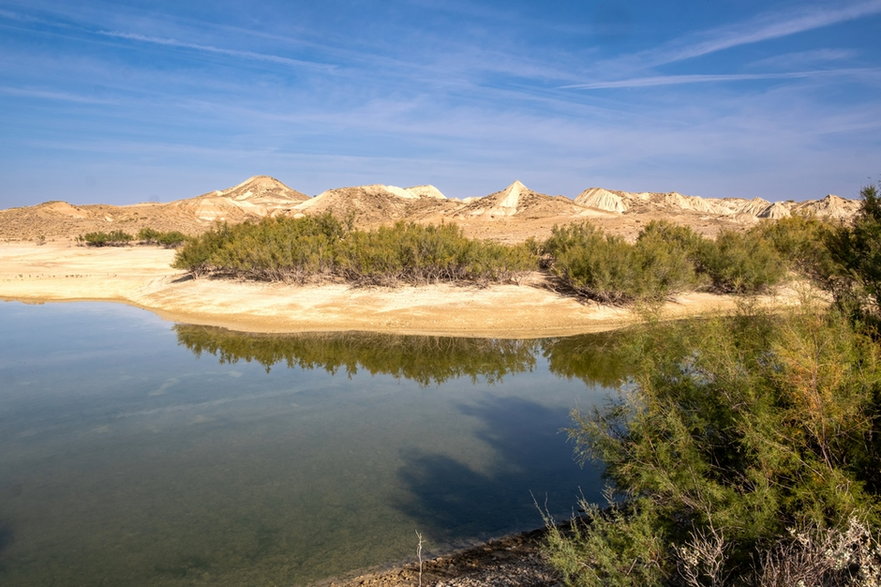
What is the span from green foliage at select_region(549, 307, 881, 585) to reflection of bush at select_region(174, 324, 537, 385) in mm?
10030

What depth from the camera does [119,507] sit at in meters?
9.02

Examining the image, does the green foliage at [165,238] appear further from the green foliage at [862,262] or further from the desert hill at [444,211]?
the green foliage at [862,262]

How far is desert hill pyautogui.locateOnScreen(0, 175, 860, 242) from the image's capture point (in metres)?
56.4

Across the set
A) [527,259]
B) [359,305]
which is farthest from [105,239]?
[527,259]

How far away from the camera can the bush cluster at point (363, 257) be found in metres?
29.4

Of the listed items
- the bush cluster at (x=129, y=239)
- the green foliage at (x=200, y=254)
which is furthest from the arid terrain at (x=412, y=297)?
the bush cluster at (x=129, y=239)

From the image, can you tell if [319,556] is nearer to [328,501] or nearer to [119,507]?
[328,501]

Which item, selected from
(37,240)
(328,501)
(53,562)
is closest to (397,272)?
(328,501)

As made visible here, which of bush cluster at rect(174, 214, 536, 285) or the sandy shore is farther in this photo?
bush cluster at rect(174, 214, 536, 285)

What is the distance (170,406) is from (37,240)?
66.2m

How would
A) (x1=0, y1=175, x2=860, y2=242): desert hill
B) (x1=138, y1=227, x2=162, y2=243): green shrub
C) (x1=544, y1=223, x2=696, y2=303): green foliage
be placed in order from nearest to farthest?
(x1=544, y1=223, x2=696, y2=303): green foliage → (x1=0, y1=175, x2=860, y2=242): desert hill → (x1=138, y1=227, x2=162, y2=243): green shrub

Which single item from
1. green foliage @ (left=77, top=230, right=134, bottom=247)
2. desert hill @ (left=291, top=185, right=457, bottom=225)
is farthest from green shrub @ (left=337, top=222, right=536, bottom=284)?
desert hill @ (left=291, top=185, right=457, bottom=225)

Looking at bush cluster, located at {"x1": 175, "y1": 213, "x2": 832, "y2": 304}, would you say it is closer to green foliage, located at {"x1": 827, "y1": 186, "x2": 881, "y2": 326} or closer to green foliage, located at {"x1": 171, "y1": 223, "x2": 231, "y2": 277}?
green foliage, located at {"x1": 171, "y1": 223, "x2": 231, "y2": 277}

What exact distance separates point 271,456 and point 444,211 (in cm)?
6741
